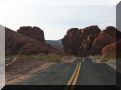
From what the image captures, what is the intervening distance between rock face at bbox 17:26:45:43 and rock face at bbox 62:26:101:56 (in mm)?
18286

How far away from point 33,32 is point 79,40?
28.9 m

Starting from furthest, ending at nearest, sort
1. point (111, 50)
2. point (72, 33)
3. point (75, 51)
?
1. point (72, 33)
2. point (75, 51)
3. point (111, 50)

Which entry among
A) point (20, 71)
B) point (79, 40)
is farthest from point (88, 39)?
point (20, 71)

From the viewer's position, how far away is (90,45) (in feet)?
522

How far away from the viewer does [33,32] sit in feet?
519

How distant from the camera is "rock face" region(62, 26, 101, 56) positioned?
163525 mm

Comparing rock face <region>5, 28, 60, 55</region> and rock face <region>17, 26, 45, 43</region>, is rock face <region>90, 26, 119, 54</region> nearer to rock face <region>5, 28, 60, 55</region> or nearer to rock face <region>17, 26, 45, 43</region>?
rock face <region>17, 26, 45, 43</region>

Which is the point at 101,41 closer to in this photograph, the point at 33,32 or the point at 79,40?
the point at 33,32

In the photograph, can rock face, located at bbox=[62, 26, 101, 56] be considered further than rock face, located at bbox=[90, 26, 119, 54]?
Yes

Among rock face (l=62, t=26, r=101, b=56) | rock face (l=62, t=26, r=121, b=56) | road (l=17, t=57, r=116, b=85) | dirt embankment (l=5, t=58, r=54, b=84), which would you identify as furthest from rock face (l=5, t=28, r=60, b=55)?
road (l=17, t=57, r=116, b=85)
